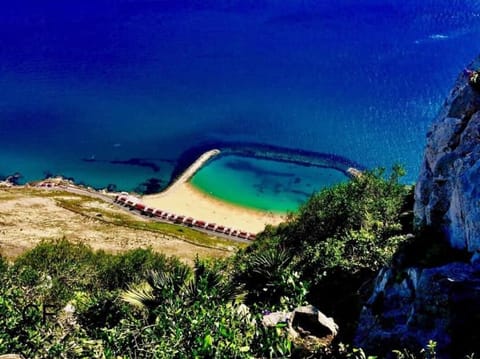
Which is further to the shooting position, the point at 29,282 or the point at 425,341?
the point at 29,282

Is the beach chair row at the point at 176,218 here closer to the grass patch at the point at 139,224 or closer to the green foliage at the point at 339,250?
the grass patch at the point at 139,224

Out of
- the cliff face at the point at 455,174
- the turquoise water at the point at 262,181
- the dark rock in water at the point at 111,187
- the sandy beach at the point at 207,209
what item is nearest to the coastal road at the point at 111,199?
the dark rock in water at the point at 111,187

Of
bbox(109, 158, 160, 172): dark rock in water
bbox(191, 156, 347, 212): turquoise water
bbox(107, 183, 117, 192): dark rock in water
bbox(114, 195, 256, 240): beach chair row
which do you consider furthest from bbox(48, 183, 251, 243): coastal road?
bbox(109, 158, 160, 172): dark rock in water

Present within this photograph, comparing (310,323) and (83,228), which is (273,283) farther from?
(83,228)

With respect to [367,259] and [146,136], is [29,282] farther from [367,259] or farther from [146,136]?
[146,136]

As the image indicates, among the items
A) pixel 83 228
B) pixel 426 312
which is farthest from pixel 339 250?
pixel 83 228


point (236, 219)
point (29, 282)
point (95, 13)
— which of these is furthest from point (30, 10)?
point (29, 282)
